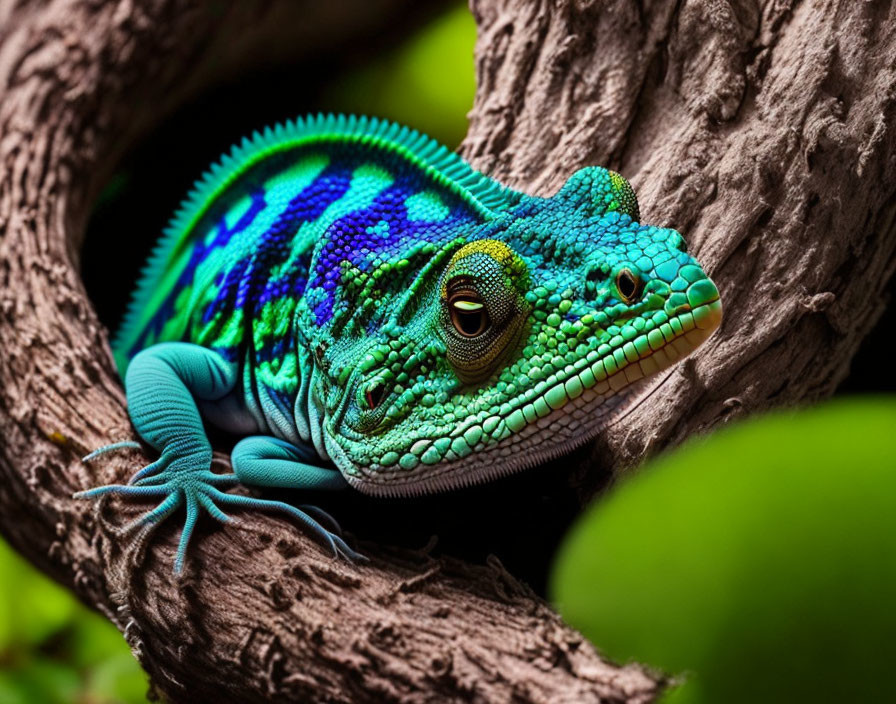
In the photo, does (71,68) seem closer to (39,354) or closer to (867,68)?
(39,354)

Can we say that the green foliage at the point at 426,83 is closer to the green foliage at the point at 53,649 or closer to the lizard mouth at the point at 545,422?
the lizard mouth at the point at 545,422

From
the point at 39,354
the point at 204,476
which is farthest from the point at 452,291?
the point at 39,354

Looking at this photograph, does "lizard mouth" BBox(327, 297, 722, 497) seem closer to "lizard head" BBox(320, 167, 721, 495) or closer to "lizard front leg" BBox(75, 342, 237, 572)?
"lizard head" BBox(320, 167, 721, 495)

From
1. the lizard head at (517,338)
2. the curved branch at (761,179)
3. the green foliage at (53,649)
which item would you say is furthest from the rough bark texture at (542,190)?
the green foliage at (53,649)

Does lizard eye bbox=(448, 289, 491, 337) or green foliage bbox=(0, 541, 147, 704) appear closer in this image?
lizard eye bbox=(448, 289, 491, 337)

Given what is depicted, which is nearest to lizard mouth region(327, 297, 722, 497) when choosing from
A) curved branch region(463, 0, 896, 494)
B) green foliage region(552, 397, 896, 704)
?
curved branch region(463, 0, 896, 494)

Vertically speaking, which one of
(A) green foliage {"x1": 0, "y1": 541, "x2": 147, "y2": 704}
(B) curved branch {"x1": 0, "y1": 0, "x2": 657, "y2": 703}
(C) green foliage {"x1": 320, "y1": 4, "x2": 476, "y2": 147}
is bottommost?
(A) green foliage {"x1": 0, "y1": 541, "x2": 147, "y2": 704}
